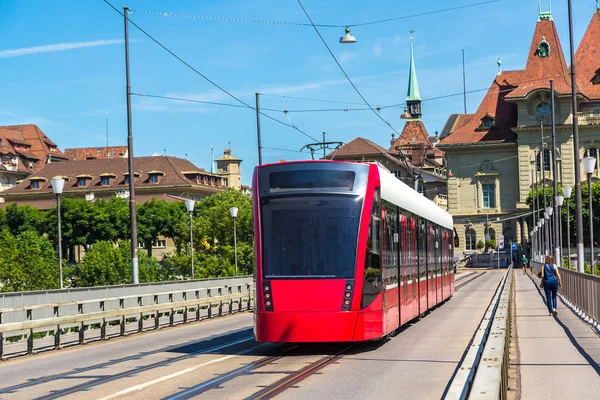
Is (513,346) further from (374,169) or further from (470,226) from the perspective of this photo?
(470,226)

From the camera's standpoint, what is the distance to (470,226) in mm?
130750

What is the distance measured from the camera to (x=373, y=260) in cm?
1767

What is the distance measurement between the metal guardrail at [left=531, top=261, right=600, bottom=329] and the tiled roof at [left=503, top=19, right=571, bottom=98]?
8813 cm

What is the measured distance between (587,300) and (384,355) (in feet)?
33.4

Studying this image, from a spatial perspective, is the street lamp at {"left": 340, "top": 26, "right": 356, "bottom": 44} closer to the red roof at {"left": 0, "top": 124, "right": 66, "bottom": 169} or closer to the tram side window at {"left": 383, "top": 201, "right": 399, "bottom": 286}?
the tram side window at {"left": 383, "top": 201, "right": 399, "bottom": 286}

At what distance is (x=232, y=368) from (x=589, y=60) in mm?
115052

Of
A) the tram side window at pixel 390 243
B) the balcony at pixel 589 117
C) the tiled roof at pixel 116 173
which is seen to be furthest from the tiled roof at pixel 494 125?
the tram side window at pixel 390 243

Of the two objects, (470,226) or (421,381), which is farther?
(470,226)

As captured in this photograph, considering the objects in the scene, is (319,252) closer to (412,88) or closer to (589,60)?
(589,60)

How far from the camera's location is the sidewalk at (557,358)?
1277cm

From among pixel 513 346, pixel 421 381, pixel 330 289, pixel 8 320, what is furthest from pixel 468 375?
pixel 8 320

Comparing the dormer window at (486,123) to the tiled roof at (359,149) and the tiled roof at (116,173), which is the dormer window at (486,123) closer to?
the tiled roof at (359,149)

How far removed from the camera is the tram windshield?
17.1 metres

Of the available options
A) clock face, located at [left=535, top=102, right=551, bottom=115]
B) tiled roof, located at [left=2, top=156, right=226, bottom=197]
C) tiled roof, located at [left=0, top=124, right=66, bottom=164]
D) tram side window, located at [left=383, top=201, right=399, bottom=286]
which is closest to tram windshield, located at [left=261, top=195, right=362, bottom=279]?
tram side window, located at [left=383, top=201, right=399, bottom=286]
